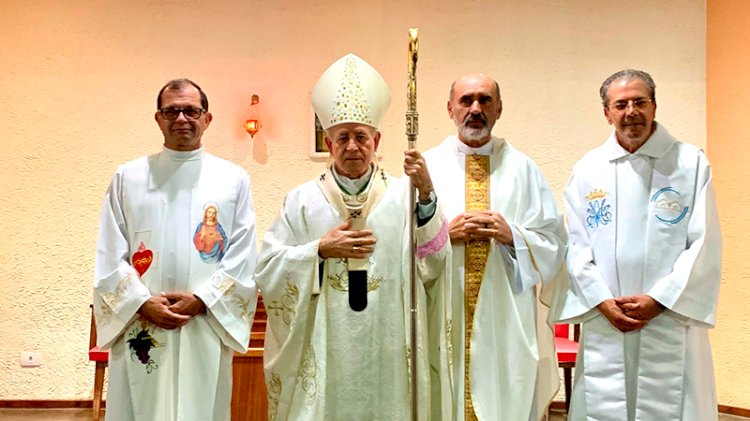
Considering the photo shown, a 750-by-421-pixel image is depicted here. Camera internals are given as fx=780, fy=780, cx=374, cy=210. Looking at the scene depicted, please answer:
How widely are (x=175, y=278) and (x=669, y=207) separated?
223cm

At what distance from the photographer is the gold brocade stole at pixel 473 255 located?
3.61 metres

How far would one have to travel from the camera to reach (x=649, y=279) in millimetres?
3461

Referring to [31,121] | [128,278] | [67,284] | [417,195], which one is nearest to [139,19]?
[31,121]

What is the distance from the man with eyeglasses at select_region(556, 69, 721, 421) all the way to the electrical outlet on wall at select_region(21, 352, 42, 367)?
4.68 meters

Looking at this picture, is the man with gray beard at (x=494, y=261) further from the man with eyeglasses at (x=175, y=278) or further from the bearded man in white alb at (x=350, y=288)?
the man with eyeglasses at (x=175, y=278)

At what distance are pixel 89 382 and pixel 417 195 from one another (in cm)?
447

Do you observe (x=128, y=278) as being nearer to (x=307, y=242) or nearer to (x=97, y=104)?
(x=307, y=242)

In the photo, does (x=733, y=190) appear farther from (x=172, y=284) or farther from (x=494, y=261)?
(x=172, y=284)

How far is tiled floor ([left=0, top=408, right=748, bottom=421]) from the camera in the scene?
19.9 feet

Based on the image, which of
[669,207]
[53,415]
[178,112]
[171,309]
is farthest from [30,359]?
[669,207]

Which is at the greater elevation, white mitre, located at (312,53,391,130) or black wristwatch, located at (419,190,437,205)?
white mitre, located at (312,53,391,130)

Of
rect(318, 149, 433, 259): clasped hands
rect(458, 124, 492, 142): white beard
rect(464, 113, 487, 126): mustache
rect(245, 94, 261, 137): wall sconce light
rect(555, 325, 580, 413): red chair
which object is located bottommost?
rect(555, 325, 580, 413): red chair

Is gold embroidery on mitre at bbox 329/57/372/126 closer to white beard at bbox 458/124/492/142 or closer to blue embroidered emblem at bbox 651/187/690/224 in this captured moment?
white beard at bbox 458/124/492/142

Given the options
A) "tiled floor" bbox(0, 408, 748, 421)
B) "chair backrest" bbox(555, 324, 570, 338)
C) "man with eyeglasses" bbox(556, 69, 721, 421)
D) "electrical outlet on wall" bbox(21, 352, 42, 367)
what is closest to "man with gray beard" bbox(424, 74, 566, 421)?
"man with eyeglasses" bbox(556, 69, 721, 421)
